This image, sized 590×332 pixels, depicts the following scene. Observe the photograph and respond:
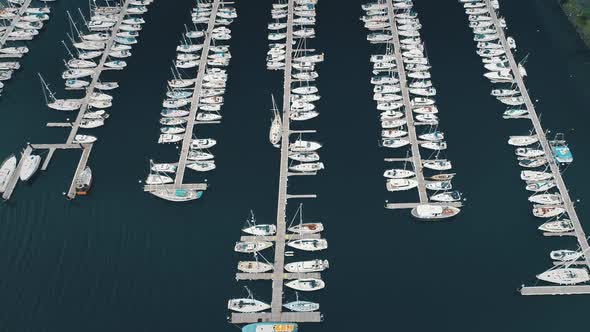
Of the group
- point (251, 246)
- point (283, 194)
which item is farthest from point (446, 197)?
point (251, 246)

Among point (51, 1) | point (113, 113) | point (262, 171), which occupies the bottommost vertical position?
point (262, 171)

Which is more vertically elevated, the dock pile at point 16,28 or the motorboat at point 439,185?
the dock pile at point 16,28

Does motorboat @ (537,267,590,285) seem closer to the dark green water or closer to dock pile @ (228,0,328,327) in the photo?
the dark green water

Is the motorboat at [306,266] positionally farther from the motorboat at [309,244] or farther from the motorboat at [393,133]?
the motorboat at [393,133]

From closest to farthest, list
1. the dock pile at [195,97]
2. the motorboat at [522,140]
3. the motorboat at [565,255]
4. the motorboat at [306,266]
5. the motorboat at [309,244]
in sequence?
the motorboat at [565,255]
the motorboat at [306,266]
the motorboat at [309,244]
the dock pile at [195,97]
the motorboat at [522,140]

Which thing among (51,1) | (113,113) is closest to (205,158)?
(113,113)

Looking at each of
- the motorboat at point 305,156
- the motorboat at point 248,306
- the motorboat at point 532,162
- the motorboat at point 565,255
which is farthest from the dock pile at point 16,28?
the motorboat at point 565,255

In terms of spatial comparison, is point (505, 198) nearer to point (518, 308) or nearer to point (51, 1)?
point (518, 308)
